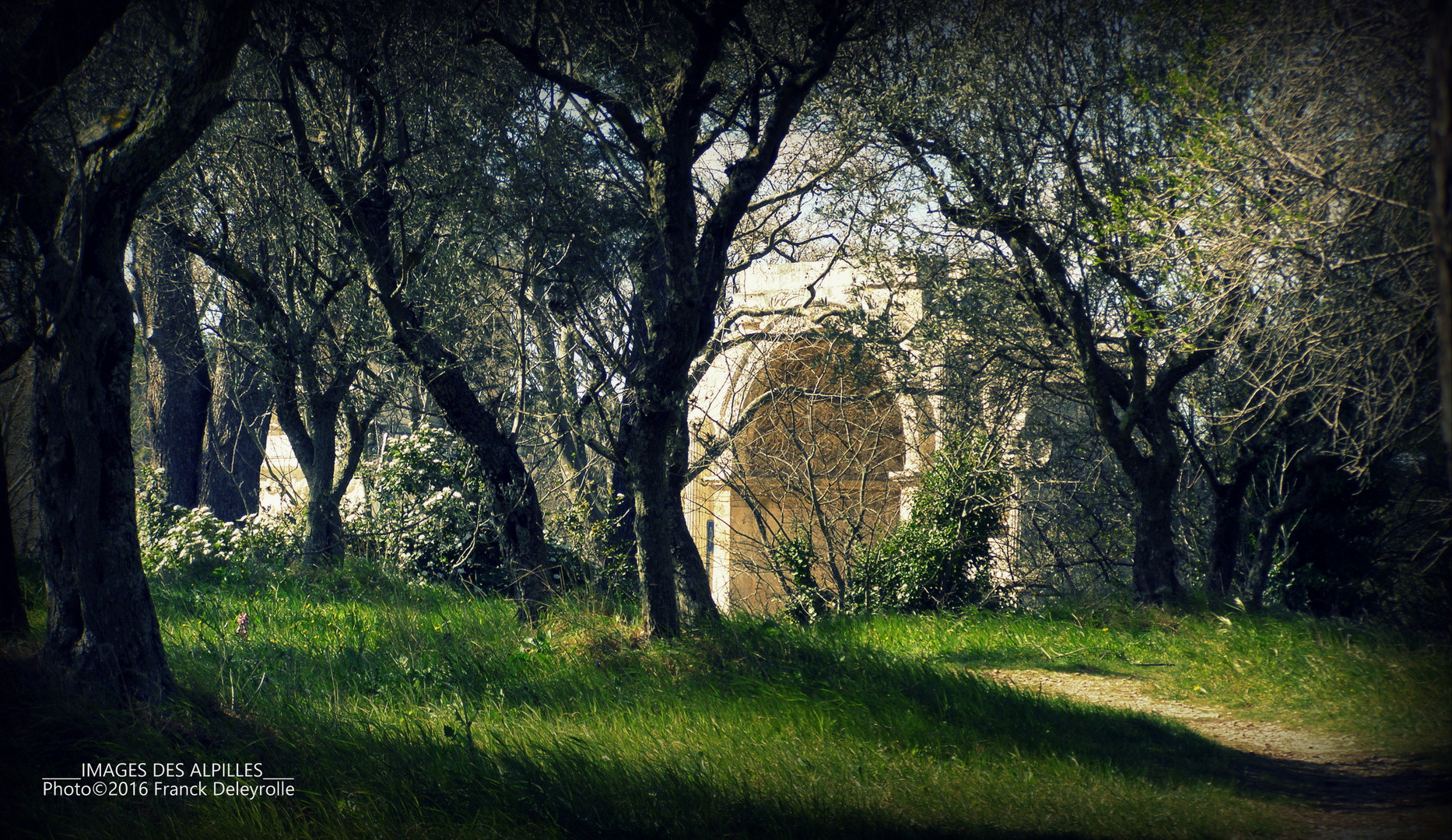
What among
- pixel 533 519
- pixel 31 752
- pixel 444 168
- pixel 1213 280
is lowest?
pixel 31 752

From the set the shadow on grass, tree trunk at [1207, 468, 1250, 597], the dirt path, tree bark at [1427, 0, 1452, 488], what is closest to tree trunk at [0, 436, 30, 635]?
the shadow on grass

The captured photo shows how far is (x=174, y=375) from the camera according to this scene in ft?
42.0

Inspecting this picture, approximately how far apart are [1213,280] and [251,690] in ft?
22.6

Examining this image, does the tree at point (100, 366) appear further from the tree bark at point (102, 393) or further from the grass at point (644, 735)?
the grass at point (644, 735)

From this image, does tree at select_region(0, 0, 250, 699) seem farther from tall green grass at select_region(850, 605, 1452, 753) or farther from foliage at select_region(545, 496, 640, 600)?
tall green grass at select_region(850, 605, 1452, 753)

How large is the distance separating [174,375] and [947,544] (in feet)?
36.4

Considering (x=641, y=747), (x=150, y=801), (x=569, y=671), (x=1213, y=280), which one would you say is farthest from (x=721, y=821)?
(x=1213, y=280)

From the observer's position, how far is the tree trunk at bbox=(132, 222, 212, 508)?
11.9m

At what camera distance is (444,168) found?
7.64 m

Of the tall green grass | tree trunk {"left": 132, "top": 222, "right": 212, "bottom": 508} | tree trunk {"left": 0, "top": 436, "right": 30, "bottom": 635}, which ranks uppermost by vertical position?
tree trunk {"left": 132, "top": 222, "right": 212, "bottom": 508}

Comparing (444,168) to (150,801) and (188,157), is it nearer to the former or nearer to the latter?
(188,157)

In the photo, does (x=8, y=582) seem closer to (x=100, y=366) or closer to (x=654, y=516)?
(x=100, y=366)

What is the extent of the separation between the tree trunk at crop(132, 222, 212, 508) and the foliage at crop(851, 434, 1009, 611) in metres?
9.65

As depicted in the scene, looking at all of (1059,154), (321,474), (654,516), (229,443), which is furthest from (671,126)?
(229,443)
